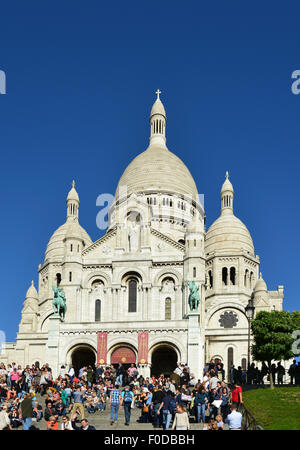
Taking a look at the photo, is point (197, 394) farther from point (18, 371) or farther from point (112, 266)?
point (112, 266)

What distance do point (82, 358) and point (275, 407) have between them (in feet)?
102

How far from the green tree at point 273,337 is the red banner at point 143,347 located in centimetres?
1247

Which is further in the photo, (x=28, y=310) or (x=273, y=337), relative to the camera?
(x=28, y=310)

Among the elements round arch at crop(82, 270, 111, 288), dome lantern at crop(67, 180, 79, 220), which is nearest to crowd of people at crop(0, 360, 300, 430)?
round arch at crop(82, 270, 111, 288)

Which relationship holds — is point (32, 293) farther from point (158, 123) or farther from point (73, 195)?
point (158, 123)

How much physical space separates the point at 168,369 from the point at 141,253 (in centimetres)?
1089

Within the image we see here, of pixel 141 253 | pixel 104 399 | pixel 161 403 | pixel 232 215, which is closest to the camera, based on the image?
pixel 161 403

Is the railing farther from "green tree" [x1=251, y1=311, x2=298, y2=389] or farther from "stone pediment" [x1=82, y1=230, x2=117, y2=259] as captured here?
"stone pediment" [x1=82, y1=230, x2=117, y2=259]

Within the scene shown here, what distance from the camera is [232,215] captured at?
84.2 metres

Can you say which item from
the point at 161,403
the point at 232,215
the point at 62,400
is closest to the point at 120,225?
the point at 232,215

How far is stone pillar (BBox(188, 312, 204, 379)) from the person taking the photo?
188ft

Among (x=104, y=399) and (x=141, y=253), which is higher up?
(x=141, y=253)

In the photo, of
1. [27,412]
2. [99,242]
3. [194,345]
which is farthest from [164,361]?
[27,412]

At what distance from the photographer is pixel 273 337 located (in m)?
47.5
